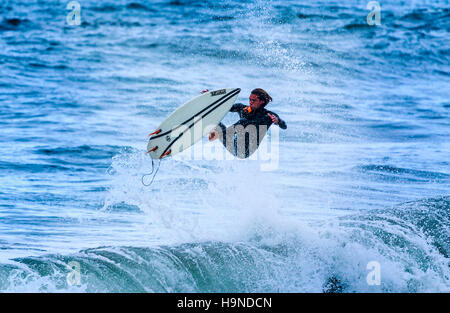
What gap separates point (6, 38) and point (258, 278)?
75.9 ft

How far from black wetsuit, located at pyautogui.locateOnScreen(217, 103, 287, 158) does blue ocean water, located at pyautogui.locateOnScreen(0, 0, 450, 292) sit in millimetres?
707

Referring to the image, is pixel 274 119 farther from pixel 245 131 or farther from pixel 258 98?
pixel 245 131

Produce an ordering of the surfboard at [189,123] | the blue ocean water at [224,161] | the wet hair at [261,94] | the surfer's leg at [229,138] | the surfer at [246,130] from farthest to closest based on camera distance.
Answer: the surfer's leg at [229,138] → the surfer at [246,130] → the wet hair at [261,94] → the surfboard at [189,123] → the blue ocean water at [224,161]

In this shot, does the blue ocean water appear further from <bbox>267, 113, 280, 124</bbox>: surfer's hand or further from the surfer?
<bbox>267, 113, 280, 124</bbox>: surfer's hand

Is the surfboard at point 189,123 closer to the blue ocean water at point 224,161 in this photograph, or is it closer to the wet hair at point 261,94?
the wet hair at point 261,94

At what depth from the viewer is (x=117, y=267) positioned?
7953mm

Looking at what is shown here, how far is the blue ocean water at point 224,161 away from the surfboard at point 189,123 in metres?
1.01

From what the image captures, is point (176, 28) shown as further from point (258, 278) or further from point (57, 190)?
point (258, 278)

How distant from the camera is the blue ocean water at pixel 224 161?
847 cm

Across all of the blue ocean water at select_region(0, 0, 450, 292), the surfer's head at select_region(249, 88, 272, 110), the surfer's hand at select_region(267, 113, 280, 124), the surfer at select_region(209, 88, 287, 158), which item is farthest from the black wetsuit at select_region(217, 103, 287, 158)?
the blue ocean water at select_region(0, 0, 450, 292)

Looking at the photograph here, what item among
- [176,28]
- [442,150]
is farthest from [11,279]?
[176,28]

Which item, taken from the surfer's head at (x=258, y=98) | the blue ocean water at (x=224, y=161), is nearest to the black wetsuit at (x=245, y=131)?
the surfer's head at (x=258, y=98)

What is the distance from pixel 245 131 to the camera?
390 inches

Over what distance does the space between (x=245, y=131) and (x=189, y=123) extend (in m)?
0.94
